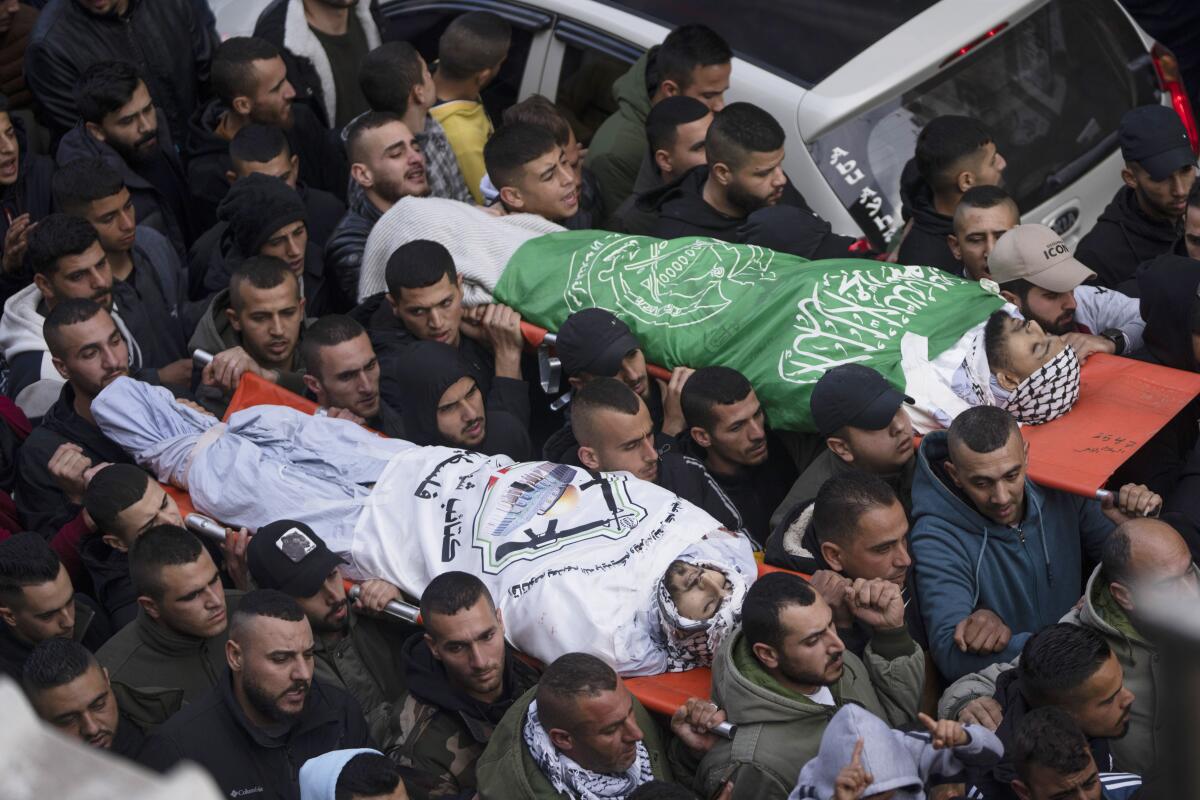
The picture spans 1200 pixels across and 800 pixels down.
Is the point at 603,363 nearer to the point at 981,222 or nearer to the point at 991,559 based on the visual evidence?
the point at 981,222

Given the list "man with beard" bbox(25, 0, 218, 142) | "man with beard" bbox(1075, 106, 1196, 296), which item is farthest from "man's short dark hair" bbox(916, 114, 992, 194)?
"man with beard" bbox(25, 0, 218, 142)

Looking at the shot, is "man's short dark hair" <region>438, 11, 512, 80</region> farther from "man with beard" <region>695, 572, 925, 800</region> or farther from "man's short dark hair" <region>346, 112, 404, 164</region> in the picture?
"man with beard" <region>695, 572, 925, 800</region>

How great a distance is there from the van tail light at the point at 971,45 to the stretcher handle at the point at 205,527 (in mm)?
3440

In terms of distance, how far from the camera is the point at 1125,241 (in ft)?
20.2

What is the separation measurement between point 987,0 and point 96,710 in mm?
4644

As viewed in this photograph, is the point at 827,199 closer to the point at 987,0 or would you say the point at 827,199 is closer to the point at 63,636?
the point at 987,0

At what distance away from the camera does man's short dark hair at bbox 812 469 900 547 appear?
15.5 feet

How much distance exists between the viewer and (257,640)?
4.67 metres

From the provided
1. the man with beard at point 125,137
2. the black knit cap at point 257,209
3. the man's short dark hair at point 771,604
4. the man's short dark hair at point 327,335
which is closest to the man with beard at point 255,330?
the man's short dark hair at point 327,335

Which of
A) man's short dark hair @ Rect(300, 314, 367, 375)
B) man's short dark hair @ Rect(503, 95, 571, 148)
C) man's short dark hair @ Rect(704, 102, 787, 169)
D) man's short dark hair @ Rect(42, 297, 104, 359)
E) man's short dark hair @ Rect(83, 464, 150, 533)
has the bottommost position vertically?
man's short dark hair @ Rect(83, 464, 150, 533)

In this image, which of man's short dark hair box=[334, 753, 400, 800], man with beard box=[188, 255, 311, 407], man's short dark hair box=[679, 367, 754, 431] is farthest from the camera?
man with beard box=[188, 255, 311, 407]

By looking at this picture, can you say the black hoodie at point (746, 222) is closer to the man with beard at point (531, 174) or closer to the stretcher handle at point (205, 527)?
the man with beard at point (531, 174)

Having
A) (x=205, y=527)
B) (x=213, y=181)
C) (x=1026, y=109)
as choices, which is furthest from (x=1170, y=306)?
(x=213, y=181)

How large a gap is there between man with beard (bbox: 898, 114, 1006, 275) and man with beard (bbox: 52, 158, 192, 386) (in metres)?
2.88
